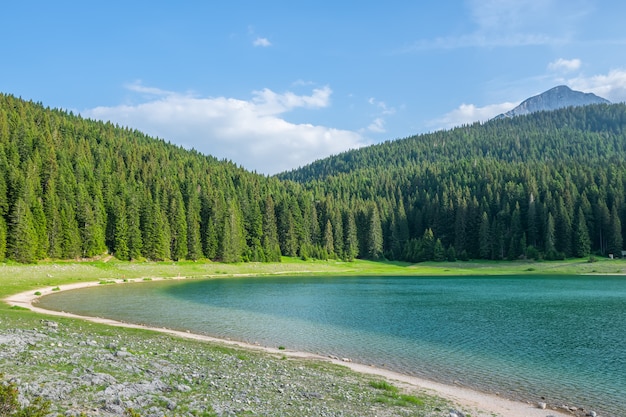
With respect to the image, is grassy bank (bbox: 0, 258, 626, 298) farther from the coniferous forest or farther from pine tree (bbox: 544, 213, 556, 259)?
pine tree (bbox: 544, 213, 556, 259)

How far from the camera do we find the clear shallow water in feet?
67.5

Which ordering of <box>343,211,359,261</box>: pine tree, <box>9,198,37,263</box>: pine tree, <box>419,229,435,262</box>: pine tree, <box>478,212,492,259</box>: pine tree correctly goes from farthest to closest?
<box>343,211,359,261</box>: pine tree
<box>419,229,435,262</box>: pine tree
<box>478,212,492,259</box>: pine tree
<box>9,198,37,263</box>: pine tree

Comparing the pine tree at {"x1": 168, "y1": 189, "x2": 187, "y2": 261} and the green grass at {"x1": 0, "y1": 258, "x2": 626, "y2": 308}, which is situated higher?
the pine tree at {"x1": 168, "y1": 189, "x2": 187, "y2": 261}

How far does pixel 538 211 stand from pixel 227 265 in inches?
3775

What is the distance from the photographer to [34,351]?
56.1ft

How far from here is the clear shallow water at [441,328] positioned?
20578mm

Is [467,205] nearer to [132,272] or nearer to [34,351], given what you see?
[132,272]

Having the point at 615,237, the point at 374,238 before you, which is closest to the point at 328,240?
the point at 374,238

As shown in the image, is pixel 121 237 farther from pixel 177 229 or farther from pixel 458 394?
pixel 458 394

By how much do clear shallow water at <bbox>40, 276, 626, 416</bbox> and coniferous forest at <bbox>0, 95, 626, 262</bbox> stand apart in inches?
1664

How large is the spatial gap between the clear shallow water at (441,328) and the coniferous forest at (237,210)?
42265mm

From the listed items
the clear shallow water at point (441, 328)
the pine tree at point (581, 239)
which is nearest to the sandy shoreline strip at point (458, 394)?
the clear shallow water at point (441, 328)

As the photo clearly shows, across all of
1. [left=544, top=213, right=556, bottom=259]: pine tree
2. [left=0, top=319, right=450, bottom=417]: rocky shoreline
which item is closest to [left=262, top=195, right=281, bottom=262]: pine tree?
[left=544, top=213, right=556, bottom=259]: pine tree

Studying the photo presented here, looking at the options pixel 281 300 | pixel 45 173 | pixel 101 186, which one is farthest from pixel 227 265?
pixel 281 300
